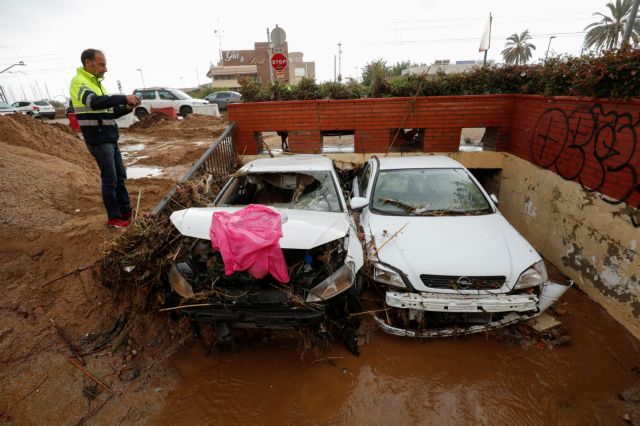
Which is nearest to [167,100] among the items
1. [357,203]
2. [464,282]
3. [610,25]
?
[357,203]

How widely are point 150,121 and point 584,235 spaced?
15.3 meters

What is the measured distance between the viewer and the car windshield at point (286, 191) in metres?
3.62

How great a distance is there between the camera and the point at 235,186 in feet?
12.8

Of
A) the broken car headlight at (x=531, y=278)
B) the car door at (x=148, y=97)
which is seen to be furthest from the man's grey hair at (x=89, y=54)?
the car door at (x=148, y=97)

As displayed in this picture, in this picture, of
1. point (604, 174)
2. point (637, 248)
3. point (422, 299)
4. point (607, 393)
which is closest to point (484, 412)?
point (422, 299)

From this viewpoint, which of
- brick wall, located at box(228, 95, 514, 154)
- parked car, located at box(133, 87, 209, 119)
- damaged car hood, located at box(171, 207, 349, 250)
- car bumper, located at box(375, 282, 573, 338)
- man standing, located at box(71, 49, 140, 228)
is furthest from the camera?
parked car, located at box(133, 87, 209, 119)

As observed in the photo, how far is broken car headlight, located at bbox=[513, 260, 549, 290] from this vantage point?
2.82 m

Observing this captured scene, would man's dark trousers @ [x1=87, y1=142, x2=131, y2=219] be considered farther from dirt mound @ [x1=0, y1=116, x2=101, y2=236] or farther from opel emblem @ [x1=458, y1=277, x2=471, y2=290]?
opel emblem @ [x1=458, y1=277, x2=471, y2=290]

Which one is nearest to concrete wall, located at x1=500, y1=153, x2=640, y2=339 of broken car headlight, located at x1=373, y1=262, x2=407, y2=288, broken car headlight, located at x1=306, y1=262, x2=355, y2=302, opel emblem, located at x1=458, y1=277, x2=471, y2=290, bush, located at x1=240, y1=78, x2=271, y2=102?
opel emblem, located at x1=458, y1=277, x2=471, y2=290

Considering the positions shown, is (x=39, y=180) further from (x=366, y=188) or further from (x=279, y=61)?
(x=279, y=61)

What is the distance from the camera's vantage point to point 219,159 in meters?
5.70

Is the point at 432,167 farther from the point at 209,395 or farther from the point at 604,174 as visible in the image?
the point at 209,395

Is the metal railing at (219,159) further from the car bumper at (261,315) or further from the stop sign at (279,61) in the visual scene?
the stop sign at (279,61)

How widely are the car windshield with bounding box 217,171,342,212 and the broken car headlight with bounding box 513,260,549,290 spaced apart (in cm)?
184
